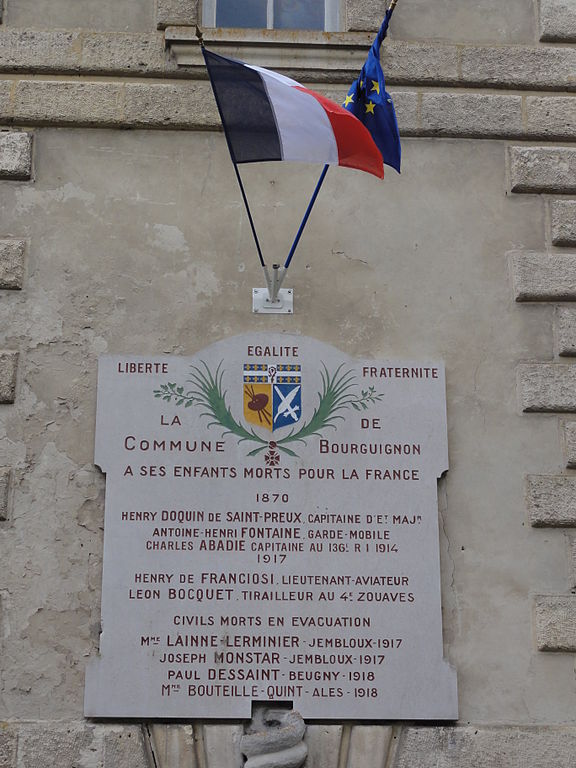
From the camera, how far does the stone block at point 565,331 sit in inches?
236

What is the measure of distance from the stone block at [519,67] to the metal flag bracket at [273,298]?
1.52 metres

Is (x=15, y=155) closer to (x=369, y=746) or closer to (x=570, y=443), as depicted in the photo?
(x=570, y=443)

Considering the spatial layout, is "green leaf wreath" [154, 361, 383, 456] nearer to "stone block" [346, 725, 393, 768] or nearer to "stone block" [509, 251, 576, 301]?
"stone block" [509, 251, 576, 301]

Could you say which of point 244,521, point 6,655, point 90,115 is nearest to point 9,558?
point 6,655

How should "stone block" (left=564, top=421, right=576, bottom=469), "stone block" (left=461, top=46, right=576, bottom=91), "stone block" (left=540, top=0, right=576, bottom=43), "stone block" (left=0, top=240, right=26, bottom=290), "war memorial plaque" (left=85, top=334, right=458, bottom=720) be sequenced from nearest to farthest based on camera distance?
"war memorial plaque" (left=85, top=334, right=458, bottom=720), "stone block" (left=564, top=421, right=576, bottom=469), "stone block" (left=0, top=240, right=26, bottom=290), "stone block" (left=461, top=46, right=576, bottom=91), "stone block" (left=540, top=0, right=576, bottom=43)

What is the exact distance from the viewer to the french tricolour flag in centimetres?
552

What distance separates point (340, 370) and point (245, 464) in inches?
25.3

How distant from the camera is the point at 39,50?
638cm

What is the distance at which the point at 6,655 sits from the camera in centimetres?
541

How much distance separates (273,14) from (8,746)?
3.95m

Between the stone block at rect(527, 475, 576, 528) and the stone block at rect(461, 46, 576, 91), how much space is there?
6.91ft

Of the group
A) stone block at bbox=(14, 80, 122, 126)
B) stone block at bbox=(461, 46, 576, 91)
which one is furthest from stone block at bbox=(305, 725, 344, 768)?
stone block at bbox=(461, 46, 576, 91)

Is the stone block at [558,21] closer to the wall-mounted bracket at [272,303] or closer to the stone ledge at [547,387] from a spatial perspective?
the stone ledge at [547,387]

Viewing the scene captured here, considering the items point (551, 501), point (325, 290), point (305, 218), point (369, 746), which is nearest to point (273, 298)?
point (325, 290)
